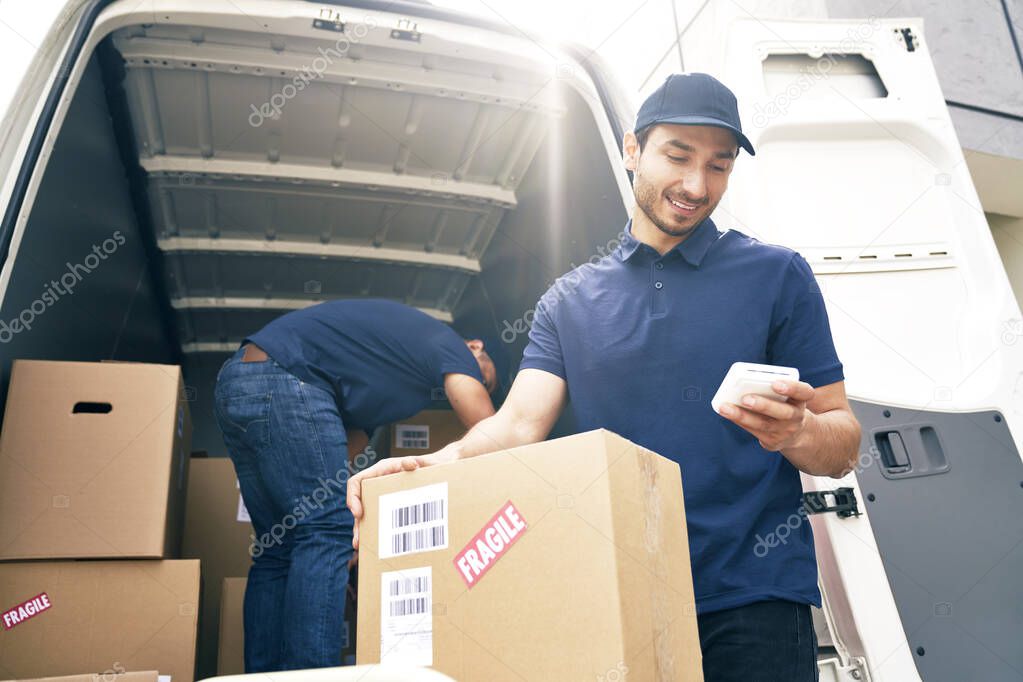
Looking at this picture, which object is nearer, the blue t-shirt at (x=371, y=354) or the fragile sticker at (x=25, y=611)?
the fragile sticker at (x=25, y=611)

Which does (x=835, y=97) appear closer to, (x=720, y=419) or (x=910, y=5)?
(x=720, y=419)

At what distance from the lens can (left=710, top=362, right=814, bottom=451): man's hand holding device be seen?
3.56 feet

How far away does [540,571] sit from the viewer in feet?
3.51

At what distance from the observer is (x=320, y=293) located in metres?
4.17

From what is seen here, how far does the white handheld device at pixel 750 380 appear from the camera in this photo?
108 cm

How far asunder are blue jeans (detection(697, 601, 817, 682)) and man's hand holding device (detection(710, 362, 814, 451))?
1.20 ft

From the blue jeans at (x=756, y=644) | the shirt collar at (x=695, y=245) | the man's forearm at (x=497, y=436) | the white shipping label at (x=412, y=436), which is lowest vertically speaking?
the blue jeans at (x=756, y=644)

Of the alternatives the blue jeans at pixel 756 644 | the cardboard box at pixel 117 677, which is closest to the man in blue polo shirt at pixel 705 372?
the blue jeans at pixel 756 644

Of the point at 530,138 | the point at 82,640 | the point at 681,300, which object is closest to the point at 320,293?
the point at 530,138

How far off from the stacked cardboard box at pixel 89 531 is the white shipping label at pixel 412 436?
4.46 feet

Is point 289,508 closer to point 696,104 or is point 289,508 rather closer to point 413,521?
point 413,521

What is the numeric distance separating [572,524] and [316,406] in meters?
1.53

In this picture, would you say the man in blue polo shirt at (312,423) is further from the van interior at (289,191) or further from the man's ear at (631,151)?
the man's ear at (631,151)

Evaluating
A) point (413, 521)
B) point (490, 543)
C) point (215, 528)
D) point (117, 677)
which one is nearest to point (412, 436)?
point (215, 528)
